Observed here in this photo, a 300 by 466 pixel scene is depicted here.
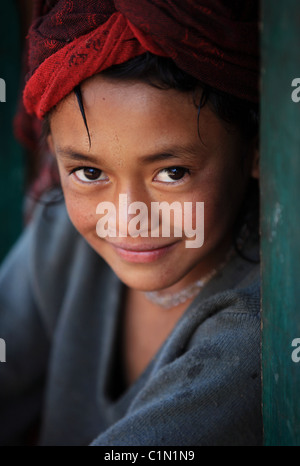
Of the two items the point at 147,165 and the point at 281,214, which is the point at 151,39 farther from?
the point at 281,214

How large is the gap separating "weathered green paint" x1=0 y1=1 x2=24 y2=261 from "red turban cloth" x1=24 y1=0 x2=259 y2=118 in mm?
978

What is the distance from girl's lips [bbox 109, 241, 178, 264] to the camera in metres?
1.09

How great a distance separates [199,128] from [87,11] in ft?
0.95

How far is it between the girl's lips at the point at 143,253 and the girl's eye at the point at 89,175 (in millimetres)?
153

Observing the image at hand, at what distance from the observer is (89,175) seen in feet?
3.51

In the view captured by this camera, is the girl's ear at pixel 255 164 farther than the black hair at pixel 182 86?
Yes

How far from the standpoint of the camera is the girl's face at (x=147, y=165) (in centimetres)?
93

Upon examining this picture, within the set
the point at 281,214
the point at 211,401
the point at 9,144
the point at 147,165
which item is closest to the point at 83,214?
the point at 147,165

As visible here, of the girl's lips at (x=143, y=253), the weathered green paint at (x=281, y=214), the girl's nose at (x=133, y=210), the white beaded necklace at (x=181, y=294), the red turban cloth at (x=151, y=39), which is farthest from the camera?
the white beaded necklace at (x=181, y=294)

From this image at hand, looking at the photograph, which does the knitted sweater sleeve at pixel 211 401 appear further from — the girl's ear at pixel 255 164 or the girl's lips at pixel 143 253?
the girl's ear at pixel 255 164

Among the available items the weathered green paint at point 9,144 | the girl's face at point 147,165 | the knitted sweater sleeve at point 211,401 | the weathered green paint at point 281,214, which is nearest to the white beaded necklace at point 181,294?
the girl's face at point 147,165

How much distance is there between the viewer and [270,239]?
677 mm

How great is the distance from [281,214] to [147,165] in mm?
381

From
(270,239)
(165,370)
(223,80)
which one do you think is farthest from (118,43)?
(165,370)
